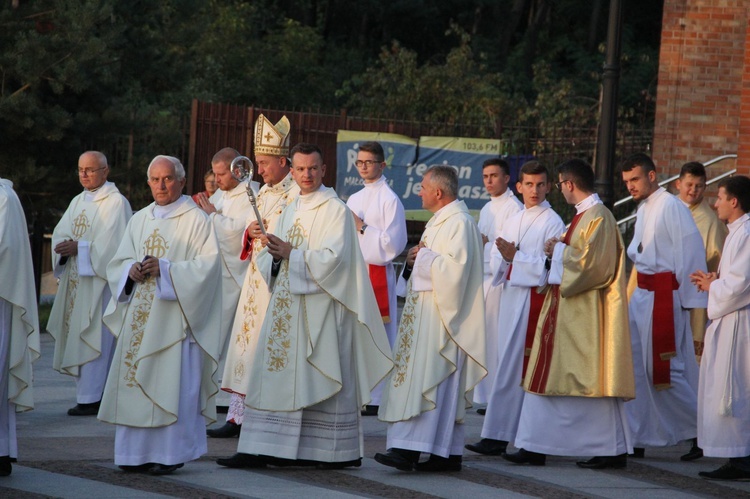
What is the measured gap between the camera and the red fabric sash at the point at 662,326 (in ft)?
27.4

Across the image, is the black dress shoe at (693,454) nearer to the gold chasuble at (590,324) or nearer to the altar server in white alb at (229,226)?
the gold chasuble at (590,324)

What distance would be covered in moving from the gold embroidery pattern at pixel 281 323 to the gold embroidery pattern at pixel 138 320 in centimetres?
74

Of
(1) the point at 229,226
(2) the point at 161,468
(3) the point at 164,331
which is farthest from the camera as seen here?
(1) the point at 229,226

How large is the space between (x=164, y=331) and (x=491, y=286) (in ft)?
11.4

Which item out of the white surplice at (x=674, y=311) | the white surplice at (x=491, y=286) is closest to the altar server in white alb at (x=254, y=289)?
the white surplice at (x=491, y=286)

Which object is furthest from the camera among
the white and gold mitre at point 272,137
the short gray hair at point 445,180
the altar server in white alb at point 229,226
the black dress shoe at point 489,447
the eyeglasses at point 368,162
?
the eyeglasses at point 368,162

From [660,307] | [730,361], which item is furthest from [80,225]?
[730,361]

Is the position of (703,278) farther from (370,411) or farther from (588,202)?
(370,411)

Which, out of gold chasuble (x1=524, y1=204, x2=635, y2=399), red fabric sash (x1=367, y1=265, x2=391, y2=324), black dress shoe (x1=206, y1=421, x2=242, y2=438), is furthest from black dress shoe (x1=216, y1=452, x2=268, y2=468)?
red fabric sash (x1=367, y1=265, x2=391, y2=324)

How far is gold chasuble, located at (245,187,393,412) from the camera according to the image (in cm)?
723

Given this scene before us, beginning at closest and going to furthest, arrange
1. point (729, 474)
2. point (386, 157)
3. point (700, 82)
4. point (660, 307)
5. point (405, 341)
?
point (405, 341), point (729, 474), point (660, 307), point (700, 82), point (386, 157)

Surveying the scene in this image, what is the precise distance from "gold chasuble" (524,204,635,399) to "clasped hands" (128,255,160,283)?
8.10ft

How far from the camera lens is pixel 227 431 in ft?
28.0

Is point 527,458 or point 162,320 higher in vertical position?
point 162,320
